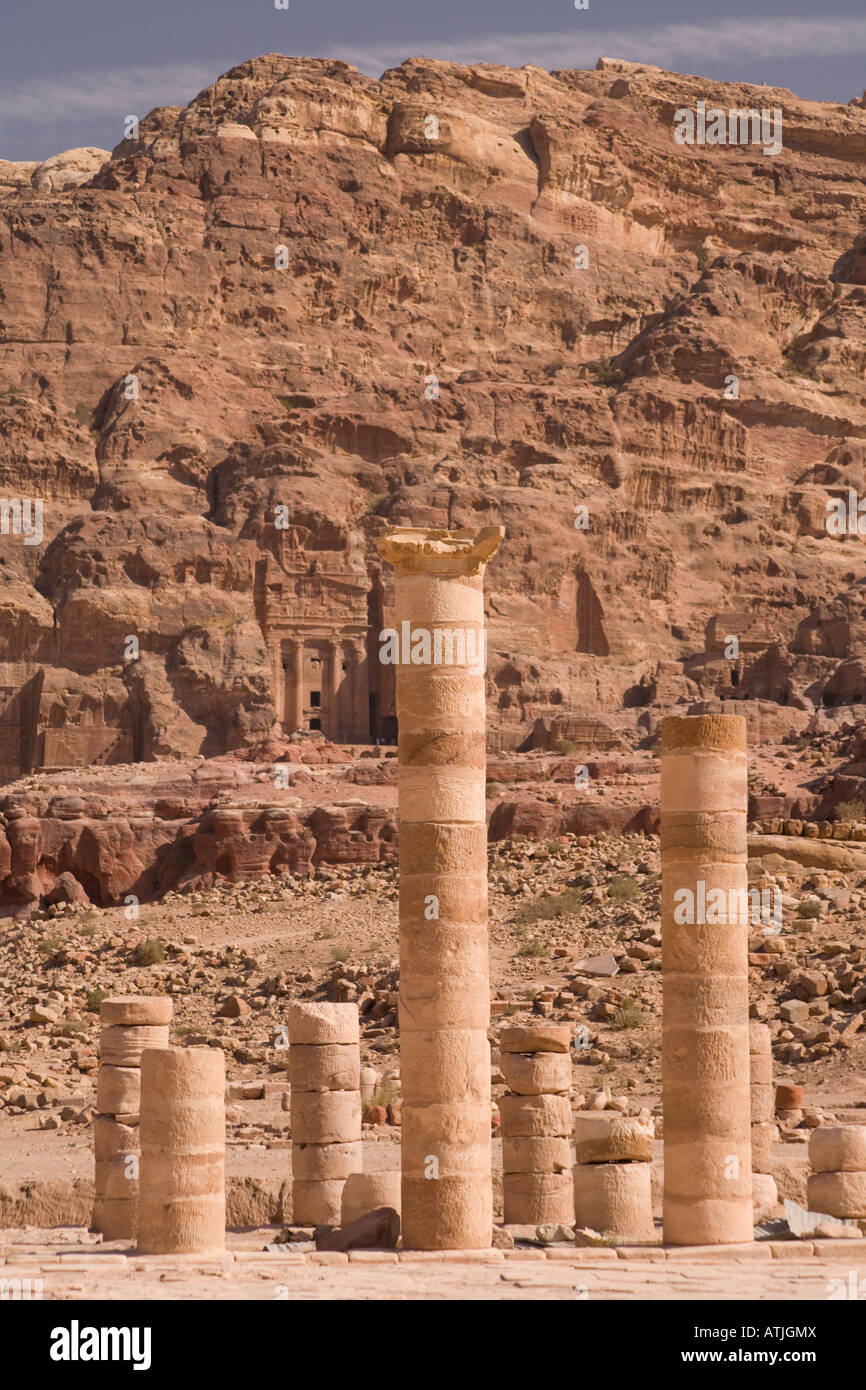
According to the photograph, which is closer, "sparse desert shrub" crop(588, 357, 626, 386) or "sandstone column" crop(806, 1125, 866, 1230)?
"sandstone column" crop(806, 1125, 866, 1230)

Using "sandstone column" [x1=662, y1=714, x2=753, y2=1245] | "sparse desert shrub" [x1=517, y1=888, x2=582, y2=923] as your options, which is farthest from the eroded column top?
"sparse desert shrub" [x1=517, y1=888, x2=582, y2=923]

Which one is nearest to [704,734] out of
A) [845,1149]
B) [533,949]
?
[845,1149]

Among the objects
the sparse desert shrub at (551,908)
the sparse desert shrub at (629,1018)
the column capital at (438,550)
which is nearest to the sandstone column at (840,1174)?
the column capital at (438,550)

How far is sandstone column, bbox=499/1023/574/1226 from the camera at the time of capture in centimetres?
2105

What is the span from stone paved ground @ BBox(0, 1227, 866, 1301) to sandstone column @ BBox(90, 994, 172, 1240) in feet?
7.80

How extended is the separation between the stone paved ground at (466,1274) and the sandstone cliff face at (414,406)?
156 ft

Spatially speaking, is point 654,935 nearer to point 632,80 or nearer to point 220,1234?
point 220,1234

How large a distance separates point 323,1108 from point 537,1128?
7.16ft

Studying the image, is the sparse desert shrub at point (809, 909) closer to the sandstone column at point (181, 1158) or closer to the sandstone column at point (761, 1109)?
the sandstone column at point (761, 1109)

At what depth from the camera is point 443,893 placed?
1794 cm

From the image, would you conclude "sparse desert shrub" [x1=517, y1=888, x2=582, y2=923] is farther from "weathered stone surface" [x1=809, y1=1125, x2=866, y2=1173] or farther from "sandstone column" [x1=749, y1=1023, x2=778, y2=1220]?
"weathered stone surface" [x1=809, y1=1125, x2=866, y2=1173]

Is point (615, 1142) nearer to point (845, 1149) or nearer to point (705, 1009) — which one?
point (705, 1009)

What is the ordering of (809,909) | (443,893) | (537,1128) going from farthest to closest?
(809,909) → (537,1128) → (443,893)

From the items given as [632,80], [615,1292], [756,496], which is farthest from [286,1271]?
[632,80]
